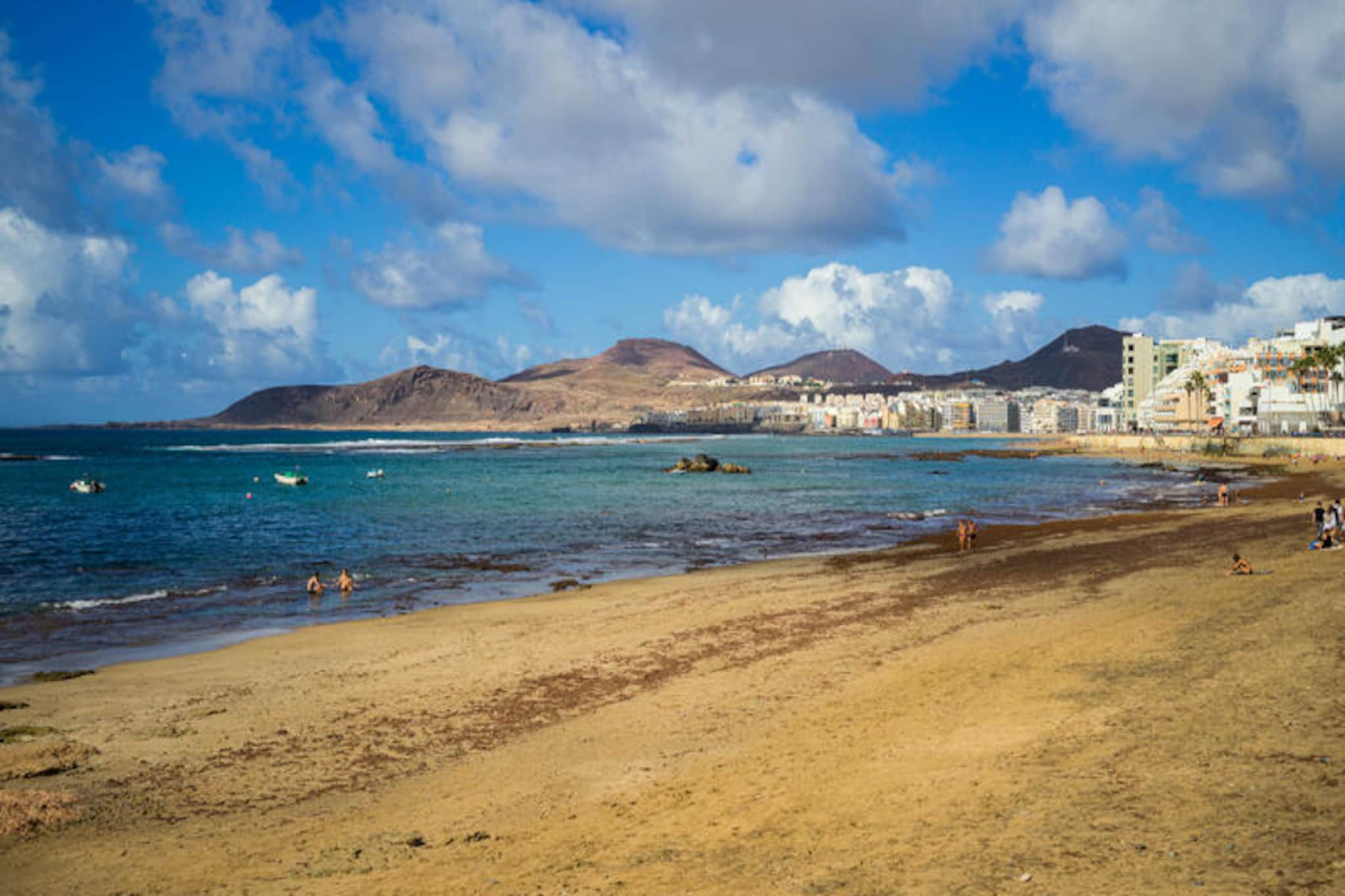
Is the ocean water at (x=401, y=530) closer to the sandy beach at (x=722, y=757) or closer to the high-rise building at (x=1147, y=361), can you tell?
the sandy beach at (x=722, y=757)

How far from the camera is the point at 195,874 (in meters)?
7.50

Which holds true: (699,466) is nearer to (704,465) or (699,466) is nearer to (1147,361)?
(704,465)

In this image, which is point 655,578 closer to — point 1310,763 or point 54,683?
point 54,683

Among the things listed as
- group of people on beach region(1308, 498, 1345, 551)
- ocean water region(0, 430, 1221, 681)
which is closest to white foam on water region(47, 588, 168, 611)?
ocean water region(0, 430, 1221, 681)

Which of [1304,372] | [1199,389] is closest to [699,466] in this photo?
[1304,372]

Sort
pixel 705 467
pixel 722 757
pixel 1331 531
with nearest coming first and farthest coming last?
pixel 722 757, pixel 1331 531, pixel 705 467

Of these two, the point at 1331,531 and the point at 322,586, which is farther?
the point at 322,586

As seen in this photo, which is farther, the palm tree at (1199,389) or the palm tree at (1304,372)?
the palm tree at (1199,389)

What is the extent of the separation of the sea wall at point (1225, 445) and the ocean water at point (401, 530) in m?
18.6

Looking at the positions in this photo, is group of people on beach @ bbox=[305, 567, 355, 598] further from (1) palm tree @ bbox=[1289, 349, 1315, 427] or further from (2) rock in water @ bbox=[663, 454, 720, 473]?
(1) palm tree @ bbox=[1289, 349, 1315, 427]

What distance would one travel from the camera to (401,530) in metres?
40.5

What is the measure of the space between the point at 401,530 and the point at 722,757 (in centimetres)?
3326

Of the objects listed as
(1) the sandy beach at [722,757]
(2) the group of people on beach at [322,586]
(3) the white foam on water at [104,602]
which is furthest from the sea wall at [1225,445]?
(3) the white foam on water at [104,602]

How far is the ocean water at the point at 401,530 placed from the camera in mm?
21969
